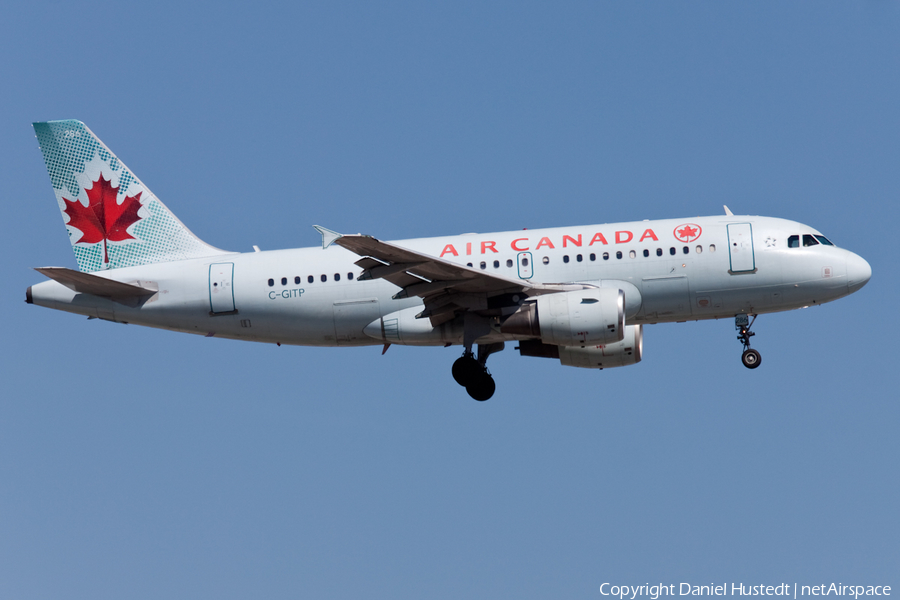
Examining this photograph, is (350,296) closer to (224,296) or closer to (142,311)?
(224,296)

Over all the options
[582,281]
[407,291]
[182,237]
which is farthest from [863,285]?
[182,237]

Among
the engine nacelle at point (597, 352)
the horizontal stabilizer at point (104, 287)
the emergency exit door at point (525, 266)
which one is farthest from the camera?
the engine nacelle at point (597, 352)

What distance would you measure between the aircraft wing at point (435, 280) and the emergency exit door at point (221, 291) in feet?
18.2

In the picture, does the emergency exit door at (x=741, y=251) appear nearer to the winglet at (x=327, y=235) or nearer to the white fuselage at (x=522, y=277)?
the white fuselage at (x=522, y=277)

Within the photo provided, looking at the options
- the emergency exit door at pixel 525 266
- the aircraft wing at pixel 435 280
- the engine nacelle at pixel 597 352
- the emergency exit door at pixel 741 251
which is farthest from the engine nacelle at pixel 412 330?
the emergency exit door at pixel 741 251

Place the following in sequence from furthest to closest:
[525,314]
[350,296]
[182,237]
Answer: [182,237], [350,296], [525,314]

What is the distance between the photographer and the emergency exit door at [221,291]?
3189 cm

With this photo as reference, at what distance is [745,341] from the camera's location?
3086 centimetres

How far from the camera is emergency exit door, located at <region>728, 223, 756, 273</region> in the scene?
98.0 ft

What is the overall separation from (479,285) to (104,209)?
44.1 ft

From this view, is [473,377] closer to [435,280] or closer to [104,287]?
[435,280]

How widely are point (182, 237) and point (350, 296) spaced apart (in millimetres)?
6607

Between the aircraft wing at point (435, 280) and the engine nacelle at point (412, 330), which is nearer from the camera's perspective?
the aircraft wing at point (435, 280)

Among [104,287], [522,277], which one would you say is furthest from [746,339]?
[104,287]
